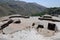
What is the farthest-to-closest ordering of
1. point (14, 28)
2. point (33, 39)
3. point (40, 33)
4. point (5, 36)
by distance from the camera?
point (14, 28) → point (40, 33) → point (5, 36) → point (33, 39)

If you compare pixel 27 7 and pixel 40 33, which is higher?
pixel 40 33

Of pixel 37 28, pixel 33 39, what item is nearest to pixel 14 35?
pixel 33 39

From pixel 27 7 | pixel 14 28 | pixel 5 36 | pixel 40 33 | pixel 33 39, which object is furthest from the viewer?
pixel 27 7

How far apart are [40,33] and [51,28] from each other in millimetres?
775

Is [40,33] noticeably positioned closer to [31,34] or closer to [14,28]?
[31,34]

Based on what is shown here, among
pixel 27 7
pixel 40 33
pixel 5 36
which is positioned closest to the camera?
pixel 5 36

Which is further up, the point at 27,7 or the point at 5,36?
the point at 5,36

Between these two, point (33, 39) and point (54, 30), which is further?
point (54, 30)

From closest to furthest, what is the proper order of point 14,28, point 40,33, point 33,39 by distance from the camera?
point 33,39 → point 40,33 → point 14,28

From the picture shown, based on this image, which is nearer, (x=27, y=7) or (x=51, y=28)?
(x=51, y=28)

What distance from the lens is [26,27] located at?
674 centimetres

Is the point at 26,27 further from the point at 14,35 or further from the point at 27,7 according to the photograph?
the point at 27,7

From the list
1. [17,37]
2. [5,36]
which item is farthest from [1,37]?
[17,37]

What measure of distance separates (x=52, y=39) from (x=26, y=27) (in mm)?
1784
